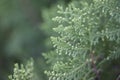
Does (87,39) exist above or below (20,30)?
below

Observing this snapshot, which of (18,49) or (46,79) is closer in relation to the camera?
(46,79)

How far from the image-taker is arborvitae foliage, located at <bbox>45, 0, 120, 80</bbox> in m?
1.79

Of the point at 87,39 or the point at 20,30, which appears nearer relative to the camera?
the point at 87,39

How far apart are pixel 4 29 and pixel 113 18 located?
3443 mm

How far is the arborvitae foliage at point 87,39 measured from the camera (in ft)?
5.86

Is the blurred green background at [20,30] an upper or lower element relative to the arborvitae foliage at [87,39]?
upper

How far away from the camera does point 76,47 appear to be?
1.78 meters

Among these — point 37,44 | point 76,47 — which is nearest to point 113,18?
point 76,47

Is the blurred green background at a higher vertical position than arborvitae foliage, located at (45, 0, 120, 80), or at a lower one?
higher

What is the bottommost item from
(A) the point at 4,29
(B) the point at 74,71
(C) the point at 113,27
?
(B) the point at 74,71

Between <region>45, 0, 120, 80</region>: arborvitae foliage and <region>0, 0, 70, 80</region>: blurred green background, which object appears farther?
<region>0, 0, 70, 80</region>: blurred green background

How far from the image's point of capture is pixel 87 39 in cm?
180

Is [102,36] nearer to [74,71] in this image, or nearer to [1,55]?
[74,71]

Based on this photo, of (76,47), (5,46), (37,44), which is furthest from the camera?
(5,46)
